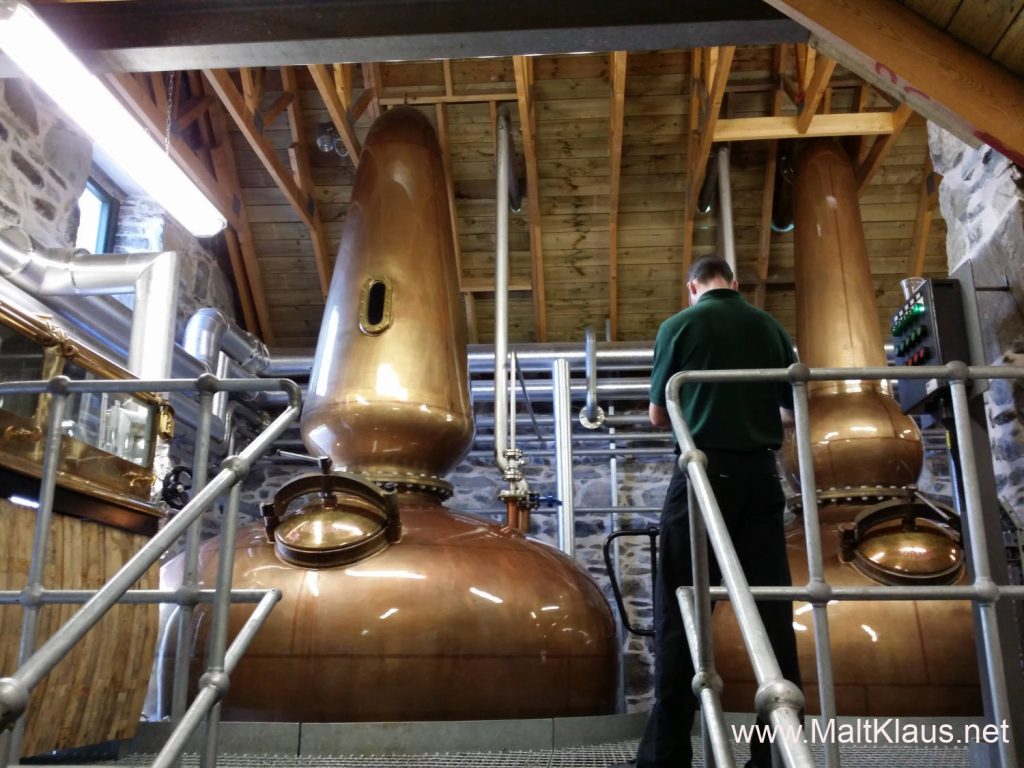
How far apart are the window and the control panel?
5.59 m

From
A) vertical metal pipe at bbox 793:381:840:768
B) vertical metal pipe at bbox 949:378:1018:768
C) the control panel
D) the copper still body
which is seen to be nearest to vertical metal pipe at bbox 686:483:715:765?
vertical metal pipe at bbox 793:381:840:768

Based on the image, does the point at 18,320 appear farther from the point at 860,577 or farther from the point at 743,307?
the point at 860,577

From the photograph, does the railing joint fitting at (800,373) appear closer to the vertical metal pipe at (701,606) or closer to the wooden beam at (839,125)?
the vertical metal pipe at (701,606)

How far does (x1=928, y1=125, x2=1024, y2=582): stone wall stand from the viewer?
2.89 m

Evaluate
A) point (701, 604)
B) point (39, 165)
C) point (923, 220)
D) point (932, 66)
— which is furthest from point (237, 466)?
point (923, 220)

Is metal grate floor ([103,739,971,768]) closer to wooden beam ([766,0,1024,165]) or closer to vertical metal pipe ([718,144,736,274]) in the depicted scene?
wooden beam ([766,0,1024,165])

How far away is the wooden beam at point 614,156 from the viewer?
19.9ft

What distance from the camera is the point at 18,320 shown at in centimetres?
285

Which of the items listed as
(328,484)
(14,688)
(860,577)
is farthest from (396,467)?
(14,688)

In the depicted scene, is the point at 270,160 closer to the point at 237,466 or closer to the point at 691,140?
the point at 691,140

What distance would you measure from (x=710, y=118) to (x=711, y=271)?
363cm

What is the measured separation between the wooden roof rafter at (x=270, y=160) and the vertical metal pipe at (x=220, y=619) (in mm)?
4262

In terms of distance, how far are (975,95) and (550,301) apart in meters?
5.56

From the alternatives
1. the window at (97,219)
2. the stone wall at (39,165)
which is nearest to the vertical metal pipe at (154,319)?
the stone wall at (39,165)
